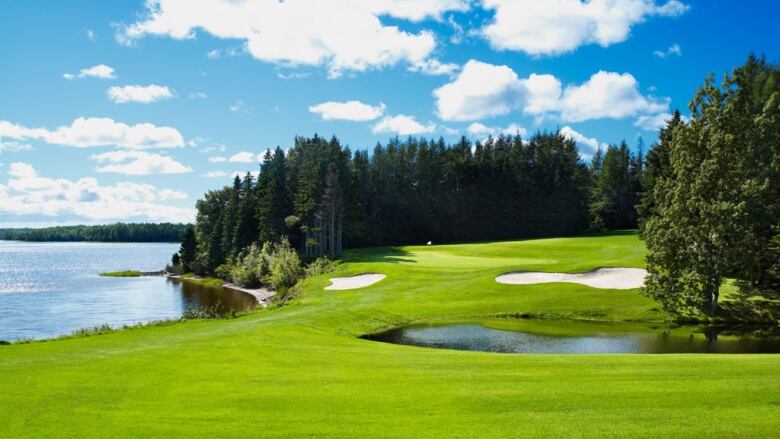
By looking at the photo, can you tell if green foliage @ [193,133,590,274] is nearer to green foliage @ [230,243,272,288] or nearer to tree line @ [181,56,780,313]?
tree line @ [181,56,780,313]

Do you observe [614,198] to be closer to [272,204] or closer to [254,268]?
[272,204]

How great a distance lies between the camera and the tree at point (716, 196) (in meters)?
28.2

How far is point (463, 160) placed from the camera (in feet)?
332

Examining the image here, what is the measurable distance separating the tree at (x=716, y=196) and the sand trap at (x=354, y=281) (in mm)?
20329

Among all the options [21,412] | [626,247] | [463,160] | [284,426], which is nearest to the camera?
[284,426]

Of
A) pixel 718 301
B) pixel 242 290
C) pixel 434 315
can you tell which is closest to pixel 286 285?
pixel 242 290

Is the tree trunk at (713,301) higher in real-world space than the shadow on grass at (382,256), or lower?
lower

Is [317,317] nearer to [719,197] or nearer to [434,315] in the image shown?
[434,315]

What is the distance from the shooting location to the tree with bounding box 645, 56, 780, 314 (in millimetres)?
28250

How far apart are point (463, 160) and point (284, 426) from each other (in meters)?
93.9

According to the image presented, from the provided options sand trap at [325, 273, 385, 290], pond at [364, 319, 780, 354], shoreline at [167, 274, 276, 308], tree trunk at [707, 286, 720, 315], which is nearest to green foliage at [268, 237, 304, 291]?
shoreline at [167, 274, 276, 308]

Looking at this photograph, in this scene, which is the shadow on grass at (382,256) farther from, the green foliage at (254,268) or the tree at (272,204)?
the tree at (272,204)

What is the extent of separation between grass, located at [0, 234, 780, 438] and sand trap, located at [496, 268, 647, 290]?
61.0ft

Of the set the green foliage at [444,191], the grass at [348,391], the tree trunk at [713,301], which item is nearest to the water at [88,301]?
the green foliage at [444,191]
